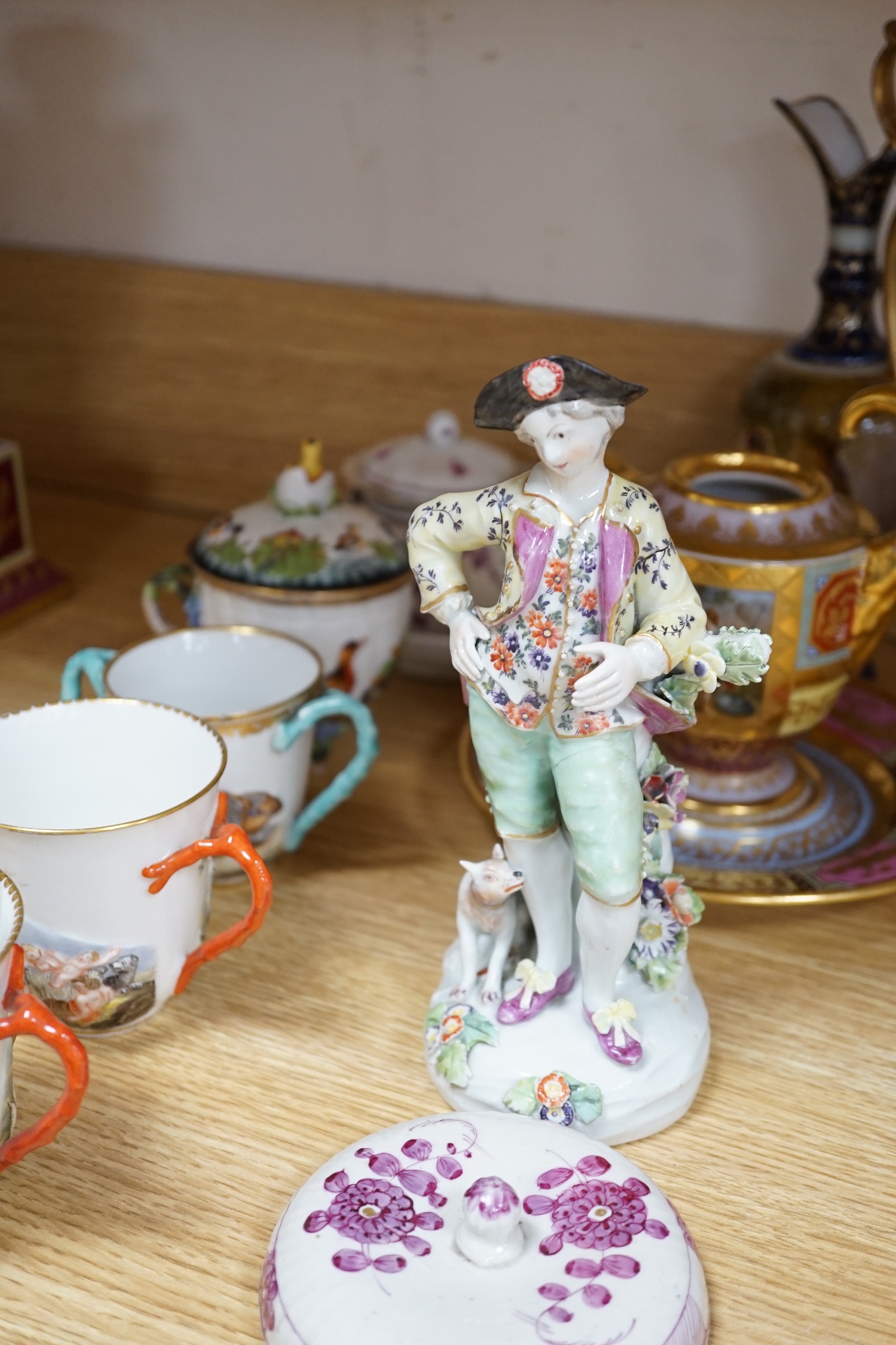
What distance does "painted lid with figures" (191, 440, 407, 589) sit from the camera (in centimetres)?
82

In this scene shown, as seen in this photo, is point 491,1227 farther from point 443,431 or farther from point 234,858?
point 443,431

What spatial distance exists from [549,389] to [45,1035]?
0.29 m

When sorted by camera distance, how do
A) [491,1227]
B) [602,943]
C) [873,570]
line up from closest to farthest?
1. [491,1227]
2. [602,943]
3. [873,570]

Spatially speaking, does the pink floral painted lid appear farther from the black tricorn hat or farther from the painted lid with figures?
the painted lid with figures

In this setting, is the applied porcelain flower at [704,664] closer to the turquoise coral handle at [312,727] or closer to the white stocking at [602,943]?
the white stocking at [602,943]

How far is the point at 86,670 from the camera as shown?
0.77m

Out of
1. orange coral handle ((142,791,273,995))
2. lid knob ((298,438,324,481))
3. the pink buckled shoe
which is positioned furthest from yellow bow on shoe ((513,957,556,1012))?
lid knob ((298,438,324,481))

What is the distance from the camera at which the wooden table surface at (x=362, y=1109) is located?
52 cm

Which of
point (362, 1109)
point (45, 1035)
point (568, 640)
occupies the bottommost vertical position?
point (362, 1109)

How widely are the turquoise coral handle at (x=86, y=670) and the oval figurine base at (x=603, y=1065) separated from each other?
0.91 feet

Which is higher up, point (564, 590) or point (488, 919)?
point (564, 590)

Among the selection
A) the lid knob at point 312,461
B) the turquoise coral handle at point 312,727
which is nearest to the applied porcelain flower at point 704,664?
the turquoise coral handle at point 312,727

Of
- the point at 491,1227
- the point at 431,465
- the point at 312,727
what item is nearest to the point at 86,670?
the point at 312,727

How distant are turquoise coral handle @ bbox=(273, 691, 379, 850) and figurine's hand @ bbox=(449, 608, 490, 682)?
0.17 m
